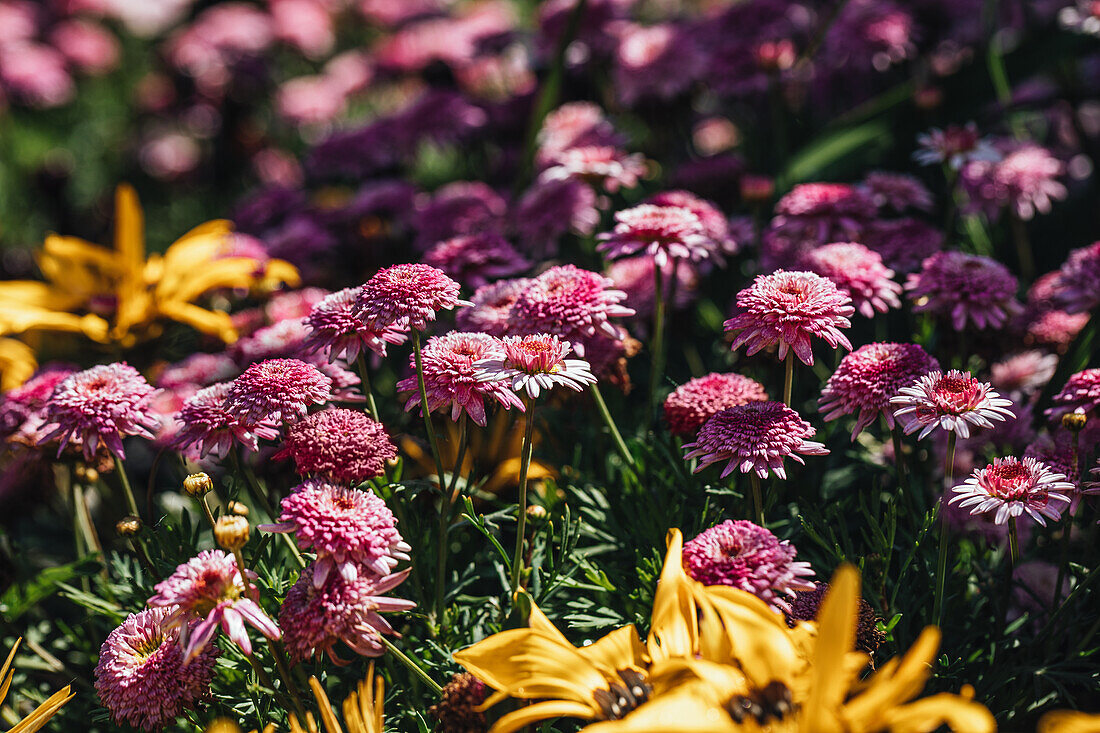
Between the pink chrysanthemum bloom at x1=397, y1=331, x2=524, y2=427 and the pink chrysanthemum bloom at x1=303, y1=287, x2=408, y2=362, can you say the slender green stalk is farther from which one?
the pink chrysanthemum bloom at x1=303, y1=287, x2=408, y2=362

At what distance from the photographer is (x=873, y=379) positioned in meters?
1.13

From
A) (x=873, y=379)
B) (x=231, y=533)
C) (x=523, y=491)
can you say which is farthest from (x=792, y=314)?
(x=231, y=533)

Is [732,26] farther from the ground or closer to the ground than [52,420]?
farther from the ground

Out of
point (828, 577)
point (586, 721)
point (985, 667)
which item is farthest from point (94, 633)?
point (985, 667)

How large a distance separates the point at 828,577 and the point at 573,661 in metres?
0.49

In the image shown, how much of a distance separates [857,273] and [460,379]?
60 centimetres

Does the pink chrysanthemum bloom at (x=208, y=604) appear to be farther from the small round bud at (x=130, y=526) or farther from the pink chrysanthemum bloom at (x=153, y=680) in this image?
the small round bud at (x=130, y=526)

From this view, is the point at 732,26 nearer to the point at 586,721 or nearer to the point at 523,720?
the point at 586,721

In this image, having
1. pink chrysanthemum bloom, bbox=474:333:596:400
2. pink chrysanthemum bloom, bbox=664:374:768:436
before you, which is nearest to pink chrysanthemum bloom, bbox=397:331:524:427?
pink chrysanthemum bloom, bbox=474:333:596:400

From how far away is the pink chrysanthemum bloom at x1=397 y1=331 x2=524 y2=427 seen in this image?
1.08 metres

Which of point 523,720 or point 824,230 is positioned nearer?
point 523,720

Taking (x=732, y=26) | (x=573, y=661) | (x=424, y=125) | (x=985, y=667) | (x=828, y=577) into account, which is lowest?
(x=985, y=667)

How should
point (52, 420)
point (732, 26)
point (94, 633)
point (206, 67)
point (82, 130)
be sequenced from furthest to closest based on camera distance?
point (82, 130) → point (206, 67) → point (732, 26) → point (94, 633) → point (52, 420)

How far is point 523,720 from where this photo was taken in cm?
84
